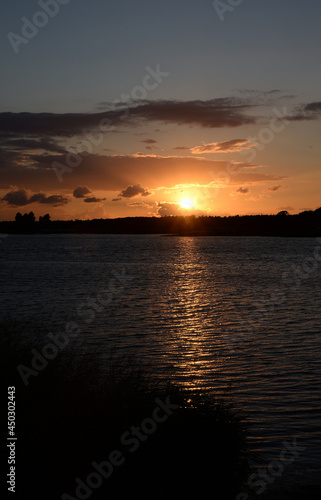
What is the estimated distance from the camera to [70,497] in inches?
336

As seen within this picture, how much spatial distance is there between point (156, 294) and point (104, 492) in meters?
36.8

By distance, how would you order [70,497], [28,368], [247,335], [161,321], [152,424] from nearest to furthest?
[70,497] → [152,424] → [28,368] → [247,335] → [161,321]

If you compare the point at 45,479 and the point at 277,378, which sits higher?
the point at 45,479

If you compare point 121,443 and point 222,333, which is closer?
point 121,443

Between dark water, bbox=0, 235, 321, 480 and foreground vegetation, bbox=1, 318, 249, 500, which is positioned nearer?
foreground vegetation, bbox=1, 318, 249, 500

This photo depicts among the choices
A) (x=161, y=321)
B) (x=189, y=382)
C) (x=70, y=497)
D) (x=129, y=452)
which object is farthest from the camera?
(x=161, y=321)

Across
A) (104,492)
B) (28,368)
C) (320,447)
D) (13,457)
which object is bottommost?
(320,447)

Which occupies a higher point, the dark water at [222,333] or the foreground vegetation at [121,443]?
the foreground vegetation at [121,443]

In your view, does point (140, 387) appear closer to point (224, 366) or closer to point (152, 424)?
point (152, 424)

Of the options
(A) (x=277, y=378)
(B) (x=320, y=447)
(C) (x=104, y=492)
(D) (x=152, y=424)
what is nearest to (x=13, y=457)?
(C) (x=104, y=492)

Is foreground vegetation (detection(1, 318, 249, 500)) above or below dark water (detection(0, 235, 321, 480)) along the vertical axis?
above

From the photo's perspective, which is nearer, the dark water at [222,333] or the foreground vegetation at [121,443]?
the foreground vegetation at [121,443]

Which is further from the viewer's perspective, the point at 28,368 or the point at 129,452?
the point at 28,368

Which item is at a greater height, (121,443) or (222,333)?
(121,443)
